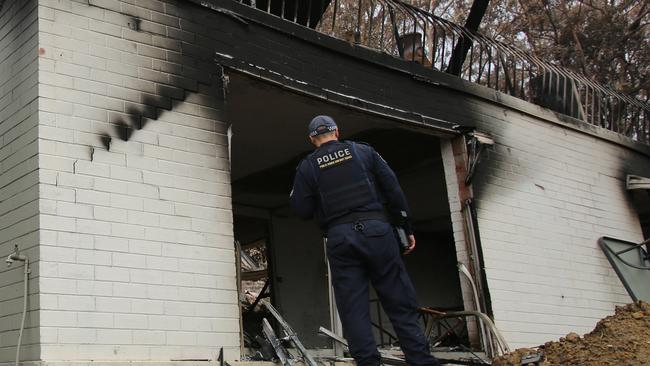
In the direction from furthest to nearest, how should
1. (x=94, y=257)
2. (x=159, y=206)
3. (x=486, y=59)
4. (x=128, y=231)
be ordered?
(x=486, y=59), (x=159, y=206), (x=128, y=231), (x=94, y=257)

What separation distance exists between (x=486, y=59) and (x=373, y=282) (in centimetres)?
505

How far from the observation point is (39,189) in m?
4.38

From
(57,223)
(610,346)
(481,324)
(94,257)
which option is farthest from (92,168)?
(481,324)

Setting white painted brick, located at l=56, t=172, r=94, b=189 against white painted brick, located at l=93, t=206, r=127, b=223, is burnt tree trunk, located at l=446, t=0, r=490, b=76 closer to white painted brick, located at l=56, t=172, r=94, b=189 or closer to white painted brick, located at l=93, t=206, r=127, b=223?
white painted brick, located at l=93, t=206, r=127, b=223

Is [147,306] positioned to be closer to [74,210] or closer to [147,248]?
[147,248]

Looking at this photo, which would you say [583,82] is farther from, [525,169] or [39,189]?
[39,189]

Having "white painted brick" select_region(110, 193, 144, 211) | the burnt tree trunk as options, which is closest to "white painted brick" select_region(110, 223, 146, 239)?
"white painted brick" select_region(110, 193, 144, 211)

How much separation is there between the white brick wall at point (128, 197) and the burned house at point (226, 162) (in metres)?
0.01

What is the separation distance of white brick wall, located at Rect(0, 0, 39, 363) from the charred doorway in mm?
1786

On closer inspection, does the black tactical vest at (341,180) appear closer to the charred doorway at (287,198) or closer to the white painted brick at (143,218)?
the white painted brick at (143,218)

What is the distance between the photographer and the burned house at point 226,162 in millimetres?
4488

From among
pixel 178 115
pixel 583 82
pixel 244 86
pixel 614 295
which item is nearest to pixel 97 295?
pixel 178 115

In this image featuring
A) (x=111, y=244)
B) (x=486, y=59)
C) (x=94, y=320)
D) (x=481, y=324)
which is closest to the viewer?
(x=94, y=320)

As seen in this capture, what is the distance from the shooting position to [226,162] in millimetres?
5367
